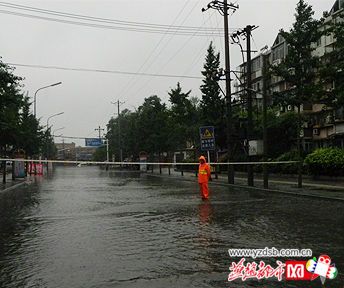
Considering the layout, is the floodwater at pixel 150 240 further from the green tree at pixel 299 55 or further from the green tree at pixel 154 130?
the green tree at pixel 154 130

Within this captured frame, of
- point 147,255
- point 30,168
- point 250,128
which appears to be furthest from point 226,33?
point 30,168

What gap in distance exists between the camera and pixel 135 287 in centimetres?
583

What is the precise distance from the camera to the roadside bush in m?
24.9

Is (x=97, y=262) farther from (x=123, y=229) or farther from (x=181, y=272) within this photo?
(x=123, y=229)

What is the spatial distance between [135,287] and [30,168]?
48764mm

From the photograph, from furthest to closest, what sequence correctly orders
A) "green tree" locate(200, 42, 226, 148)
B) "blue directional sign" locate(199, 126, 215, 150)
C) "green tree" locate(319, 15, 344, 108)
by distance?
"green tree" locate(200, 42, 226, 148) → "blue directional sign" locate(199, 126, 215, 150) → "green tree" locate(319, 15, 344, 108)

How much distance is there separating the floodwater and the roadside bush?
992 cm

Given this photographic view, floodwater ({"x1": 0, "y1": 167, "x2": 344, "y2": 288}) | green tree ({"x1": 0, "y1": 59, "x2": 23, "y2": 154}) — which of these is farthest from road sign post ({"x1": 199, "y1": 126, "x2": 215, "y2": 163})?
floodwater ({"x1": 0, "y1": 167, "x2": 344, "y2": 288})

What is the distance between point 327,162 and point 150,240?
18.7 metres

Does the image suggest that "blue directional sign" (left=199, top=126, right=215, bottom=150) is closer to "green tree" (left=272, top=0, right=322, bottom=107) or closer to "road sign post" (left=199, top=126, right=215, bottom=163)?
"road sign post" (left=199, top=126, right=215, bottom=163)

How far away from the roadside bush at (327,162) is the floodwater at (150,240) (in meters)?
9.92

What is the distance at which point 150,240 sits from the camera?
9062 millimetres

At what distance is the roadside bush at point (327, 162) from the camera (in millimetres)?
24859

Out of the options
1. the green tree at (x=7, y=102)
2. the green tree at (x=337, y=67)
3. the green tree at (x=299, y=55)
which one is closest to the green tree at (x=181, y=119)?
the green tree at (x=299, y=55)
